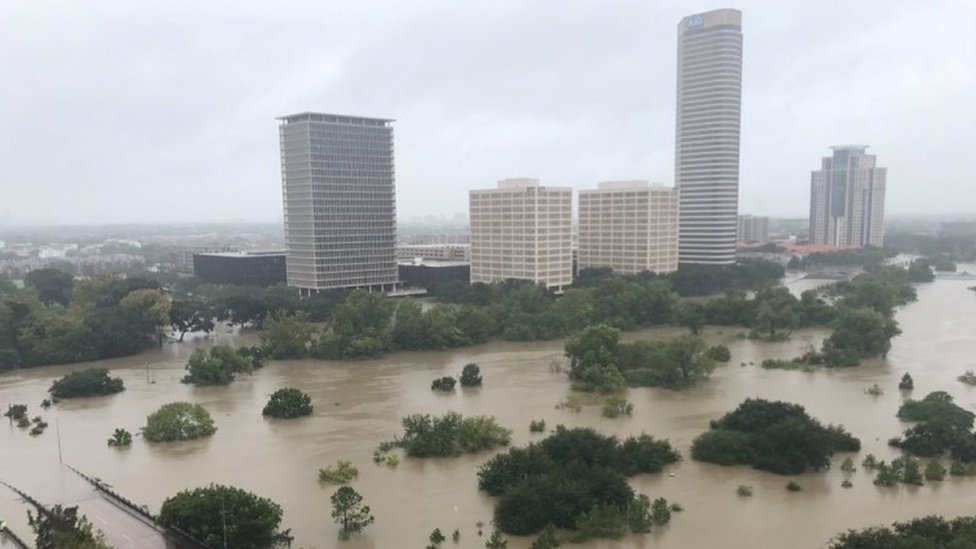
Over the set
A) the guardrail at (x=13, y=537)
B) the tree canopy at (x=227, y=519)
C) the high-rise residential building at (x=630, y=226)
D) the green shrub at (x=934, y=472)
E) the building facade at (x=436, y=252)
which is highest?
the high-rise residential building at (x=630, y=226)

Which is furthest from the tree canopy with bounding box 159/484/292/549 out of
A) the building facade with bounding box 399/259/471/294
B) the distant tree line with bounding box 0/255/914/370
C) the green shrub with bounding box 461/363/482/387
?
the building facade with bounding box 399/259/471/294

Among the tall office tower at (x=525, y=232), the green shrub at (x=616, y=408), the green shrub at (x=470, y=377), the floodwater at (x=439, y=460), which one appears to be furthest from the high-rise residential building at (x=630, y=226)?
the green shrub at (x=616, y=408)

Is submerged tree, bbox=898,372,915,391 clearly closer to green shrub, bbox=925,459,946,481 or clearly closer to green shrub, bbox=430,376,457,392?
green shrub, bbox=925,459,946,481

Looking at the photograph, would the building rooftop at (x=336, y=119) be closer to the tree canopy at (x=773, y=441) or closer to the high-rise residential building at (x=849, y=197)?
the tree canopy at (x=773, y=441)

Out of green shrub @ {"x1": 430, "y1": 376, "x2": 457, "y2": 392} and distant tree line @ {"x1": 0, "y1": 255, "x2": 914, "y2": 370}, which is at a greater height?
distant tree line @ {"x1": 0, "y1": 255, "x2": 914, "y2": 370}

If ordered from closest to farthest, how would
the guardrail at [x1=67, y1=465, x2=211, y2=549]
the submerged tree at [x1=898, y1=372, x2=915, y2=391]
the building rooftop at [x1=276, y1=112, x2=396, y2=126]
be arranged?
1. the guardrail at [x1=67, y1=465, x2=211, y2=549]
2. the submerged tree at [x1=898, y1=372, x2=915, y2=391]
3. the building rooftop at [x1=276, y1=112, x2=396, y2=126]

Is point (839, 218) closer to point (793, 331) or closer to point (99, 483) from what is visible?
point (793, 331)

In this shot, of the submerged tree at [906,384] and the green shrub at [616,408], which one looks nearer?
the green shrub at [616,408]
